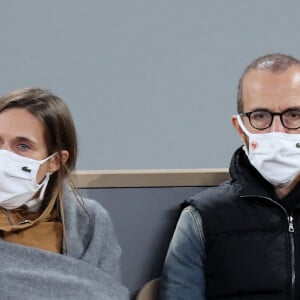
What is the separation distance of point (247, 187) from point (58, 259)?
429mm

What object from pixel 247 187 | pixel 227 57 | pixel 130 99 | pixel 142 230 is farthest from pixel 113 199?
Answer: pixel 227 57

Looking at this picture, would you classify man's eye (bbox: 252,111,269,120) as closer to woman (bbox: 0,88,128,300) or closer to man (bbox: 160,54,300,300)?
man (bbox: 160,54,300,300)

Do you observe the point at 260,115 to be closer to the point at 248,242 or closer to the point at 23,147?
the point at 248,242

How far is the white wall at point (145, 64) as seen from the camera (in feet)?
7.39

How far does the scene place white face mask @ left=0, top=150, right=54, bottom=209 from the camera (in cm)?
142

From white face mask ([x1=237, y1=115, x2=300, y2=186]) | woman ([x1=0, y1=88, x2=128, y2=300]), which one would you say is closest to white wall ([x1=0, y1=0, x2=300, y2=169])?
woman ([x1=0, y1=88, x2=128, y2=300])

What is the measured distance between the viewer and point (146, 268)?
164 cm

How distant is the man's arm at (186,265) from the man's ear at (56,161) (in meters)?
0.29

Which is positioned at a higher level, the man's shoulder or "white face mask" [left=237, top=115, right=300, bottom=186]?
"white face mask" [left=237, top=115, right=300, bottom=186]

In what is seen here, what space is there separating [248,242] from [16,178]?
509mm

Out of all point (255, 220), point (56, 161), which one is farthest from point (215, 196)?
point (56, 161)

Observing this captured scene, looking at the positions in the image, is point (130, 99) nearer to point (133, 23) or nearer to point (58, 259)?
→ point (133, 23)

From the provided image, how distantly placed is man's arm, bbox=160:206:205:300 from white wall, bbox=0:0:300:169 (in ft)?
2.60

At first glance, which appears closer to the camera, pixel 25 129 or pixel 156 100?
pixel 25 129
